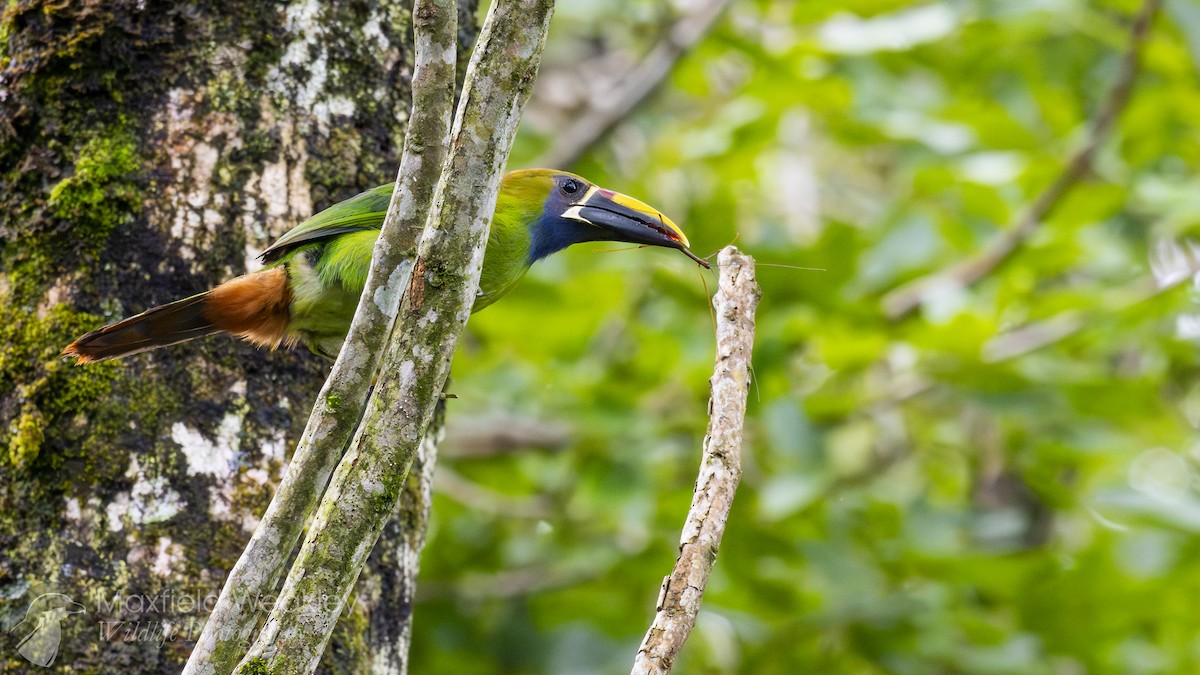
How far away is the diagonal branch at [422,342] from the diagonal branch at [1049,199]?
3.51 m

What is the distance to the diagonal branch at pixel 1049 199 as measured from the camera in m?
4.69

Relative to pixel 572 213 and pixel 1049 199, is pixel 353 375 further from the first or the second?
pixel 1049 199

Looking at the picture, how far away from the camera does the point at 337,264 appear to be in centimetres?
299

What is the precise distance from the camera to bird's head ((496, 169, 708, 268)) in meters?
3.17

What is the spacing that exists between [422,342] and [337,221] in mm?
1001

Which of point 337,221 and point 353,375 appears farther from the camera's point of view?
point 337,221

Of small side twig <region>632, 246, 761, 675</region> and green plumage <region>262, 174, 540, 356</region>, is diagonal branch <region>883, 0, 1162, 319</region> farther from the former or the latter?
small side twig <region>632, 246, 761, 675</region>

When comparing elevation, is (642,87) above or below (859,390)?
above

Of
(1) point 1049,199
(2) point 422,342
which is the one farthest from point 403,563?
(1) point 1049,199

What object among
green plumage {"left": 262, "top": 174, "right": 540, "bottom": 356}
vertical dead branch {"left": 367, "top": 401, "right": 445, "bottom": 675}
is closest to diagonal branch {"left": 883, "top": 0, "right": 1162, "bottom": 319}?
green plumage {"left": 262, "top": 174, "right": 540, "bottom": 356}

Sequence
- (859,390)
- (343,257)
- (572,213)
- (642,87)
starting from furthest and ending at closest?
(859,390) < (642,87) < (572,213) < (343,257)

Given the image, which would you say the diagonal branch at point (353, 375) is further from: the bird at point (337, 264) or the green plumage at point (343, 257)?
the green plumage at point (343, 257)

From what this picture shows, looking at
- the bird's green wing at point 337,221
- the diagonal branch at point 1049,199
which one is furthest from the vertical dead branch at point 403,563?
the diagonal branch at point 1049,199

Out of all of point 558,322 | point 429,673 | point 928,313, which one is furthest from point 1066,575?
point 429,673
